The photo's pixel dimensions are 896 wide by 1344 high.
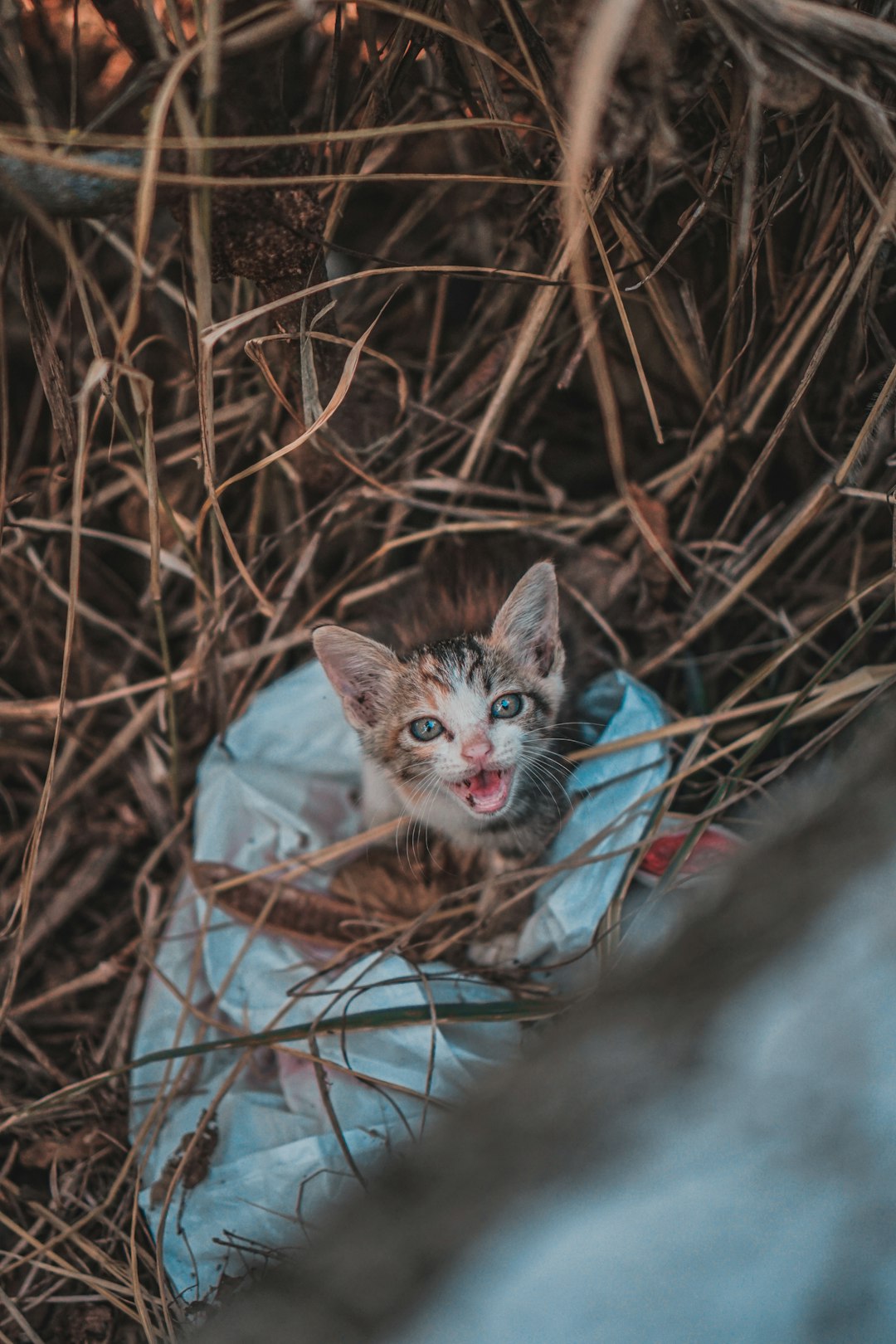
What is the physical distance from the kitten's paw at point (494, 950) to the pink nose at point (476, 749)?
1.51 ft

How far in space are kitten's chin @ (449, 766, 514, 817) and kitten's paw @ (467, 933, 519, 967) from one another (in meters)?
0.34

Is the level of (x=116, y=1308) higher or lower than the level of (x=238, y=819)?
lower

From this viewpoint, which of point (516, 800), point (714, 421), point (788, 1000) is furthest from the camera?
point (714, 421)

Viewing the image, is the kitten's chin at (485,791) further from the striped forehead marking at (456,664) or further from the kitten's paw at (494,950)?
the kitten's paw at (494,950)

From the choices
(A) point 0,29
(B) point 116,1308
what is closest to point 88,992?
(B) point 116,1308

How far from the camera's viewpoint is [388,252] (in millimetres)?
2133

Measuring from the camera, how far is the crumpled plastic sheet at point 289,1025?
1577mm

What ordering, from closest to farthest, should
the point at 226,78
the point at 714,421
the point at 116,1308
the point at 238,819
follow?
the point at 226,78 < the point at 116,1308 < the point at 714,421 < the point at 238,819

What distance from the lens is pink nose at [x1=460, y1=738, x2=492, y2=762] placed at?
1570 millimetres

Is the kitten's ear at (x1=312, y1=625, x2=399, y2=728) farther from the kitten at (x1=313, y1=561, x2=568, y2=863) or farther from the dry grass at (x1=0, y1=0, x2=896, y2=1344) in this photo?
the dry grass at (x1=0, y1=0, x2=896, y2=1344)

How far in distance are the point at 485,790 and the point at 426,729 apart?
0.50 feet

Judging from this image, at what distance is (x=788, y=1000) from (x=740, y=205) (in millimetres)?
1130

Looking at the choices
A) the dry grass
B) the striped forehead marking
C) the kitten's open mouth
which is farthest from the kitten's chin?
the dry grass

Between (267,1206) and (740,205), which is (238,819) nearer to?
(267,1206)
